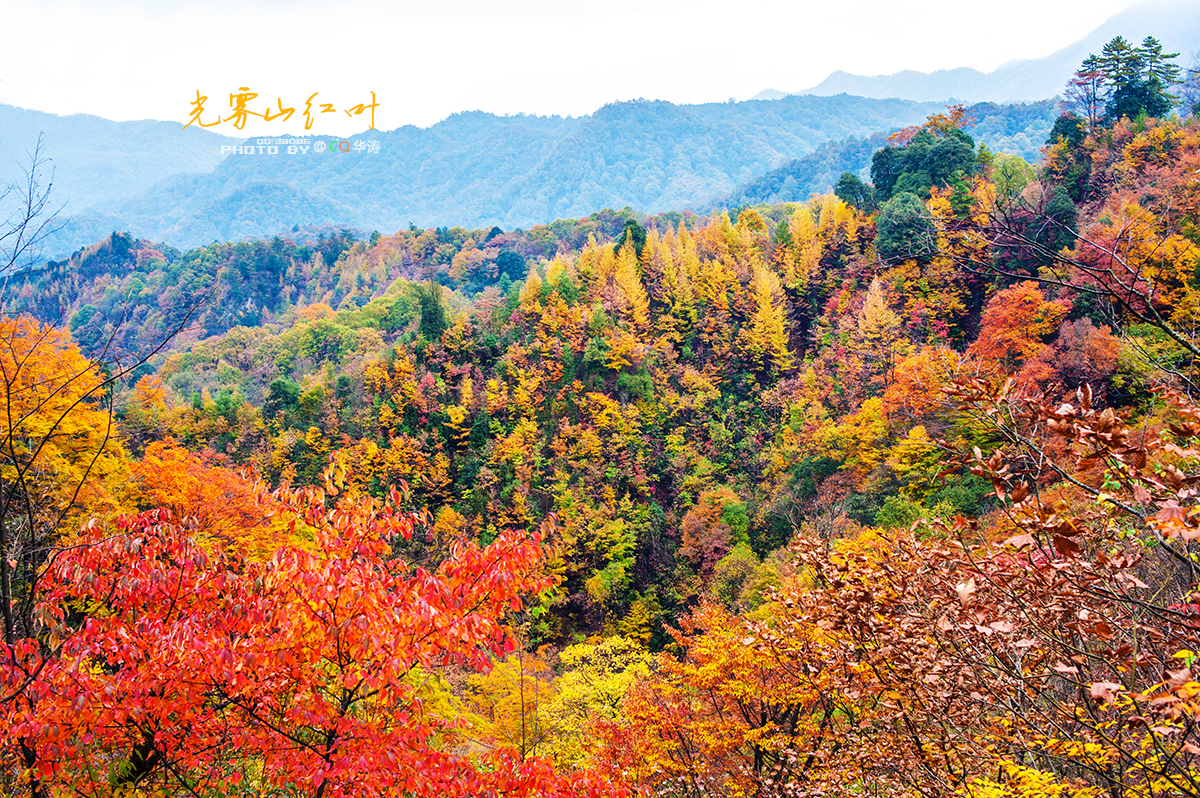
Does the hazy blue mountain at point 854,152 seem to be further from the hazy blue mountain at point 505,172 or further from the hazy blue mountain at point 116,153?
the hazy blue mountain at point 116,153

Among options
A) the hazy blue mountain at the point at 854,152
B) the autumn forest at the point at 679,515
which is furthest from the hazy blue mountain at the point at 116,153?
the hazy blue mountain at the point at 854,152

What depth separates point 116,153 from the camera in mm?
154500

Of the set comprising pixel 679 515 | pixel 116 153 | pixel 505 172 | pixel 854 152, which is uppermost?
pixel 116 153

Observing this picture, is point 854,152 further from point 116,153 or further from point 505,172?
point 116,153

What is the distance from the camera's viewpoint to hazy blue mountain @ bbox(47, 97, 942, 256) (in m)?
126

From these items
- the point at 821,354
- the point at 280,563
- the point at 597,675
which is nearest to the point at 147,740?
the point at 280,563

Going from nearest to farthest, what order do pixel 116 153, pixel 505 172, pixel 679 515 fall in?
pixel 679 515 → pixel 505 172 → pixel 116 153

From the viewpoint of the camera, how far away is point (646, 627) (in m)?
22.8

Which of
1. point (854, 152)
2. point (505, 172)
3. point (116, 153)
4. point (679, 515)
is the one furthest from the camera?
point (116, 153)

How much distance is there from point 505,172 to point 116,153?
101510mm

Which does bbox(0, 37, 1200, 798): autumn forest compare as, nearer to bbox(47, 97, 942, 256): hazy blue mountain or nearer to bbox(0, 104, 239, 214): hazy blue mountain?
bbox(47, 97, 942, 256): hazy blue mountain

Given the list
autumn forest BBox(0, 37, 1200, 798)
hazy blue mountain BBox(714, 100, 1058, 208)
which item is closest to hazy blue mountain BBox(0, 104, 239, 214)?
autumn forest BBox(0, 37, 1200, 798)

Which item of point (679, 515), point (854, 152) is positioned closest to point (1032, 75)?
point (854, 152)

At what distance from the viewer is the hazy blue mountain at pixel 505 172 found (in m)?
126
